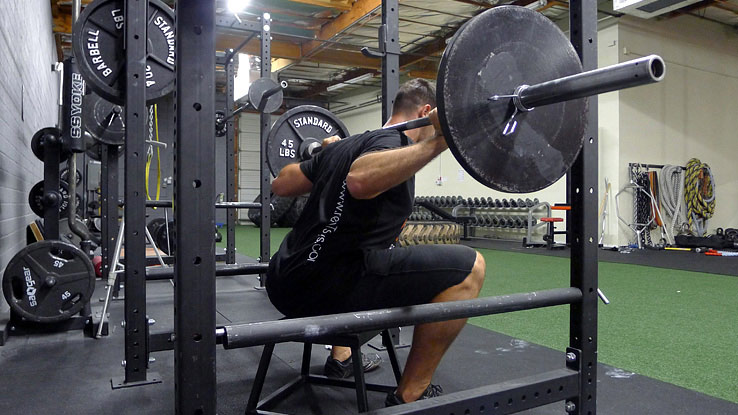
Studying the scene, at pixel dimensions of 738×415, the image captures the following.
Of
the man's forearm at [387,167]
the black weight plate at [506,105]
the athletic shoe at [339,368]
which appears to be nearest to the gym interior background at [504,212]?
the athletic shoe at [339,368]

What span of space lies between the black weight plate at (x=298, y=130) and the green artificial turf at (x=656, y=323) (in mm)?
1342

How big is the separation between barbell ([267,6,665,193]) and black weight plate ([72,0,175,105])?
4.07 feet

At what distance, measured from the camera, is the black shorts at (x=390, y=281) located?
4.63 ft

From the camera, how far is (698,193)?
759 centimetres

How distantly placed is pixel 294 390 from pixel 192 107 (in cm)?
122

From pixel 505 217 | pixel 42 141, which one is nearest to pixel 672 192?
pixel 505 217

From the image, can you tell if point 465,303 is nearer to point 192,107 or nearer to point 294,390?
point 192,107

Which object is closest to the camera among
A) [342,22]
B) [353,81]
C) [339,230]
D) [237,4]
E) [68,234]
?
[339,230]

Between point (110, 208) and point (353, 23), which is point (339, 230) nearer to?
point (110, 208)

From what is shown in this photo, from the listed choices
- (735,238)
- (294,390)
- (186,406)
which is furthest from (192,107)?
(735,238)

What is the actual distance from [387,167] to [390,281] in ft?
1.08

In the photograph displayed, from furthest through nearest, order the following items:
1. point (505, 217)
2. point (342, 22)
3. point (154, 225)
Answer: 1. point (505, 217)
2. point (342, 22)
3. point (154, 225)

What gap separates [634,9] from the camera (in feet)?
18.2

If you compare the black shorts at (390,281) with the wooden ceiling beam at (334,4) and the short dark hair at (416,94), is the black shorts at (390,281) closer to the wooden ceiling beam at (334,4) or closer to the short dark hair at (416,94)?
the short dark hair at (416,94)
